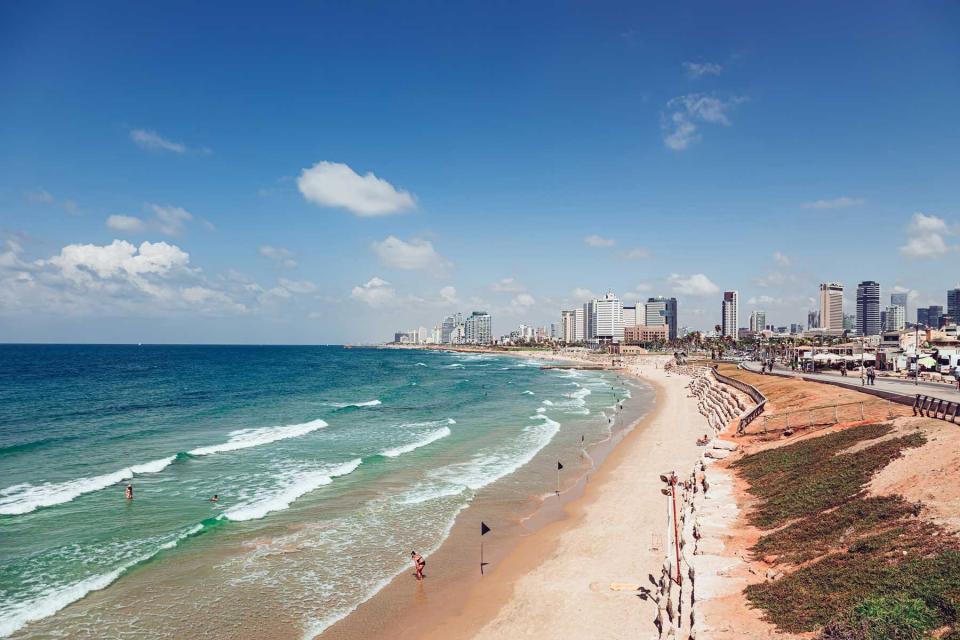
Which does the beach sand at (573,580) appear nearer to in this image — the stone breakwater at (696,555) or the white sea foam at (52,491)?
the stone breakwater at (696,555)

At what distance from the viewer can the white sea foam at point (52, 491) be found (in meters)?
23.3

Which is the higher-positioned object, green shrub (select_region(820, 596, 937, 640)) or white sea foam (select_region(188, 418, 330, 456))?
green shrub (select_region(820, 596, 937, 640))

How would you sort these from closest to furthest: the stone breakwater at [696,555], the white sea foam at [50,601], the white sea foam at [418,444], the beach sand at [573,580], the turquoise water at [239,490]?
the stone breakwater at [696,555] < the beach sand at [573,580] < the white sea foam at [50,601] < the turquoise water at [239,490] < the white sea foam at [418,444]

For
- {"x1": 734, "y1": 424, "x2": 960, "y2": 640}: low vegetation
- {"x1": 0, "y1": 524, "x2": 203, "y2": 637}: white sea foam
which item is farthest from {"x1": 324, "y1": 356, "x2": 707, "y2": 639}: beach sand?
{"x1": 0, "y1": 524, "x2": 203, "y2": 637}: white sea foam

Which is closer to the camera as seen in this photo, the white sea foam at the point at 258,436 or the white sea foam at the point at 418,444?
the white sea foam at the point at 418,444

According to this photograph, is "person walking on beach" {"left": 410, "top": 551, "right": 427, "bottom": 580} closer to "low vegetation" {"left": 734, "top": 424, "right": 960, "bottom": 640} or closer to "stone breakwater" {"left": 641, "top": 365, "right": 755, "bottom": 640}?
"stone breakwater" {"left": 641, "top": 365, "right": 755, "bottom": 640}

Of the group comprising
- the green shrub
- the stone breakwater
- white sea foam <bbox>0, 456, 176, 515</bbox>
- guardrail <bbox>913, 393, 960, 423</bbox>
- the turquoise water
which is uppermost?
guardrail <bbox>913, 393, 960, 423</bbox>

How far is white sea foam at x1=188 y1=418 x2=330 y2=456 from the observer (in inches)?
1393

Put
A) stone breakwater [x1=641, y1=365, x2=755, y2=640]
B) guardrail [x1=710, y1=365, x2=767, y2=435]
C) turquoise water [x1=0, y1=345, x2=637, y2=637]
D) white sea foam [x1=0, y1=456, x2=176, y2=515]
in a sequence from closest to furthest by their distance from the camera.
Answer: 1. stone breakwater [x1=641, y1=365, x2=755, y2=640]
2. turquoise water [x1=0, y1=345, x2=637, y2=637]
3. white sea foam [x1=0, y1=456, x2=176, y2=515]
4. guardrail [x1=710, y1=365, x2=767, y2=435]

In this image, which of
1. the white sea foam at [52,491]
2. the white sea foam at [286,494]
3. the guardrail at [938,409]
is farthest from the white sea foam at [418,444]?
the guardrail at [938,409]

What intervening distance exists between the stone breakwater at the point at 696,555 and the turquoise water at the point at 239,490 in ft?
28.4

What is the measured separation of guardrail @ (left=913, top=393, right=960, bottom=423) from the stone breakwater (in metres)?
7.85

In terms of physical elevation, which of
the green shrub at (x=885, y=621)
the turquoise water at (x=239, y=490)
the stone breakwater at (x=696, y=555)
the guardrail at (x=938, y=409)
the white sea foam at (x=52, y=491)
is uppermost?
the guardrail at (x=938, y=409)

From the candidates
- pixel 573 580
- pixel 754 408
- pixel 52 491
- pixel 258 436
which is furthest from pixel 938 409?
pixel 258 436
